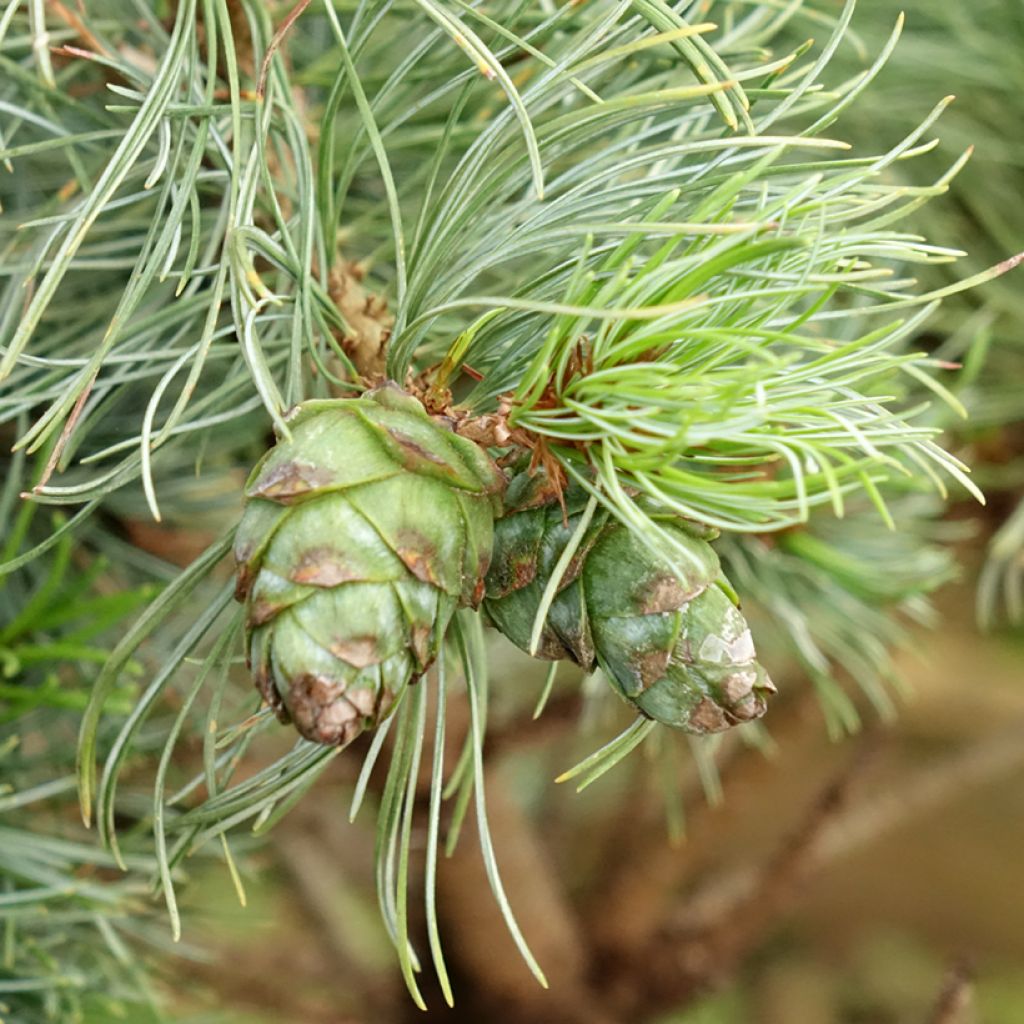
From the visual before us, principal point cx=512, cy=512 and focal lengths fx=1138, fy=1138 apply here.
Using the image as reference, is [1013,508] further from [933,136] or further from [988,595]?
[933,136]

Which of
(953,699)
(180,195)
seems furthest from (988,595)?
(953,699)

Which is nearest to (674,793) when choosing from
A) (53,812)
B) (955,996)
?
(955,996)

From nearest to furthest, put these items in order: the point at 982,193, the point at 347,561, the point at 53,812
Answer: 1. the point at 347,561
2. the point at 53,812
3. the point at 982,193

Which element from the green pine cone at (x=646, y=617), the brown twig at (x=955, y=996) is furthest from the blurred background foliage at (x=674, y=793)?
the green pine cone at (x=646, y=617)

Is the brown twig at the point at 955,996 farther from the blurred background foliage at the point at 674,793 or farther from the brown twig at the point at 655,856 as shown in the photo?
the brown twig at the point at 655,856

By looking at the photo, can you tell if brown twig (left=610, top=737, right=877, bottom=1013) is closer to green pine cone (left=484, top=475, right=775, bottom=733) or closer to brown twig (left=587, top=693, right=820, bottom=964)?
brown twig (left=587, top=693, right=820, bottom=964)

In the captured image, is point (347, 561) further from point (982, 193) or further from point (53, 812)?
point (982, 193)

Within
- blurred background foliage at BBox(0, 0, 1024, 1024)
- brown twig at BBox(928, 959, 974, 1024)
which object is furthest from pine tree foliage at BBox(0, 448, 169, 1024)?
brown twig at BBox(928, 959, 974, 1024)
